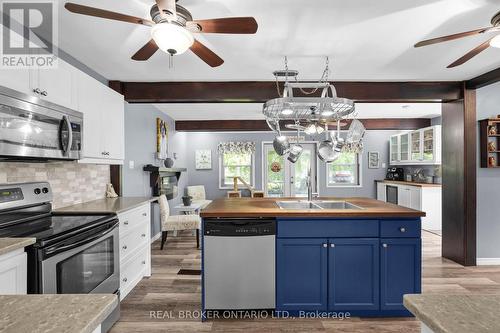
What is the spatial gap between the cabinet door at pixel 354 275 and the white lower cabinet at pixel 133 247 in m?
1.85

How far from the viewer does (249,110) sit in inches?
207

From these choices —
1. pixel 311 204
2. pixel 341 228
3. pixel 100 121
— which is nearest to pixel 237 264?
pixel 341 228

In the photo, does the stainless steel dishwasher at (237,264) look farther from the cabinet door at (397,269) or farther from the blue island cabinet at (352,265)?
the cabinet door at (397,269)

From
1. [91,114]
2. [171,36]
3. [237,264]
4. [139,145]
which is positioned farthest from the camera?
[139,145]

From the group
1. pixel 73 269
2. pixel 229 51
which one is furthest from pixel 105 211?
pixel 229 51

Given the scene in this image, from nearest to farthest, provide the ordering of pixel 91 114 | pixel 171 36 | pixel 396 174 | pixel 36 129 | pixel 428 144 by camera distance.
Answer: pixel 171 36 → pixel 36 129 → pixel 91 114 → pixel 428 144 → pixel 396 174

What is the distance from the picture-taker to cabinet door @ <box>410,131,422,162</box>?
19.5 feet

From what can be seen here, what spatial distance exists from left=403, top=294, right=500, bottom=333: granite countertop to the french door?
6.45 meters

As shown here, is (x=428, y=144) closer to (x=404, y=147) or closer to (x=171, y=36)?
(x=404, y=147)

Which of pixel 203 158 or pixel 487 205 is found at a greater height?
pixel 203 158

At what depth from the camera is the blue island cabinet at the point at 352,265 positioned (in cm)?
231

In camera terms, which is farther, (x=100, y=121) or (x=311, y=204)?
(x=311, y=204)

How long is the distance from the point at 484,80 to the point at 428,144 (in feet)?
8.77

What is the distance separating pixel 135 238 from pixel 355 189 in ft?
19.4
